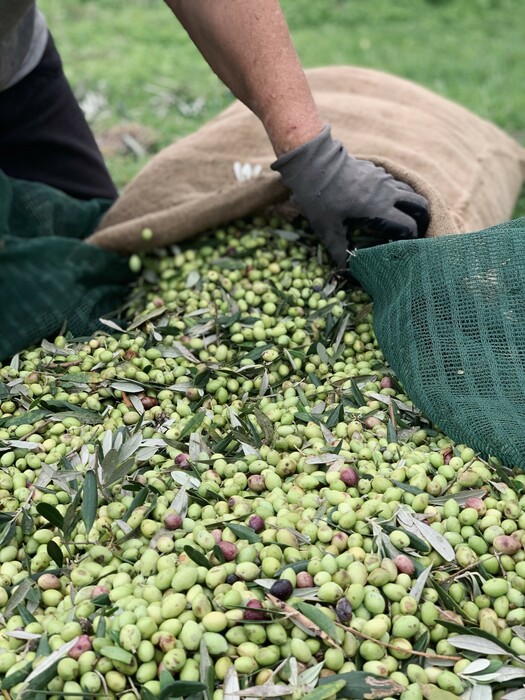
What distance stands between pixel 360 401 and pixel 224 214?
0.95m

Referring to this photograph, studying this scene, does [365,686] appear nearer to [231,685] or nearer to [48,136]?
[231,685]

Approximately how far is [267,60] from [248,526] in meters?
1.39

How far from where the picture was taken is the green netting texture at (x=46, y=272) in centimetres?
246

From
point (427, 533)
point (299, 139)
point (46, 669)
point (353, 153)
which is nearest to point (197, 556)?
point (46, 669)

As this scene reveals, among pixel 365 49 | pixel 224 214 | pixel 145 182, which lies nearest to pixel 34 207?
pixel 145 182

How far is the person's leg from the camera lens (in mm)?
2963

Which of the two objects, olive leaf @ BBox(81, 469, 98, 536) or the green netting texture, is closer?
olive leaf @ BBox(81, 469, 98, 536)

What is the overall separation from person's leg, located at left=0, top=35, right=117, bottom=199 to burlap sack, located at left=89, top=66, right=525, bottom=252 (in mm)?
307

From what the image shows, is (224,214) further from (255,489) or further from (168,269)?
(255,489)

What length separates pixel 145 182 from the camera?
9.46 feet

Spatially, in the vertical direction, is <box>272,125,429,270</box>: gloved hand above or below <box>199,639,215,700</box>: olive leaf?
above

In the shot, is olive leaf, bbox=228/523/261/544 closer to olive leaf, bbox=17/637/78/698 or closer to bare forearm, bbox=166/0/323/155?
olive leaf, bbox=17/637/78/698

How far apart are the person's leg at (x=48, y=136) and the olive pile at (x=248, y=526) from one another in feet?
3.35

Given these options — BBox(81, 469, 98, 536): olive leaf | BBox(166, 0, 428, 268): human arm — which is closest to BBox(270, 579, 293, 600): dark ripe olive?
BBox(81, 469, 98, 536): olive leaf
